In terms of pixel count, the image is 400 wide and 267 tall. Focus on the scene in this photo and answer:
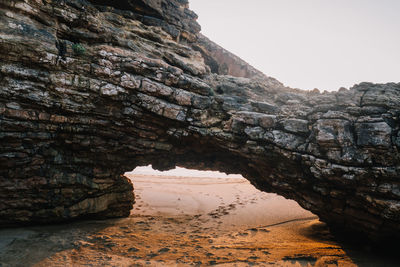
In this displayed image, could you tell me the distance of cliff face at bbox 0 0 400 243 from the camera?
7980mm

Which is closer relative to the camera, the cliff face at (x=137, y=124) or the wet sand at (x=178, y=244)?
the wet sand at (x=178, y=244)

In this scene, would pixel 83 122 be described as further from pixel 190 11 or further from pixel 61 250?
pixel 190 11

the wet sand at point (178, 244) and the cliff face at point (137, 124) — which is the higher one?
the cliff face at point (137, 124)

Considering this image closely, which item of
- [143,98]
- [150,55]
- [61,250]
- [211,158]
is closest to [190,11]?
[150,55]

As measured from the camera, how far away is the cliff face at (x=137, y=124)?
7980 mm

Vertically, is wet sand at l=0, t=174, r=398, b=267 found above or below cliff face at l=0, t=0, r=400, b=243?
below

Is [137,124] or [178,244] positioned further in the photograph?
[137,124]

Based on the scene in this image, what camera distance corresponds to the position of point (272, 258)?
7.99 m

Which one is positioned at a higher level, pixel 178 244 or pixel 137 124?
pixel 137 124

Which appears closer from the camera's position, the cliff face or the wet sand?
the wet sand

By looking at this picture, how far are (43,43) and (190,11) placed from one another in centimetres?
1117

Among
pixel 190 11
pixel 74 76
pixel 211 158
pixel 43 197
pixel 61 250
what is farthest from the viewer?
pixel 190 11

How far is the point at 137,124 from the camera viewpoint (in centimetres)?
1034

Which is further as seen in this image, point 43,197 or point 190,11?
point 190,11
